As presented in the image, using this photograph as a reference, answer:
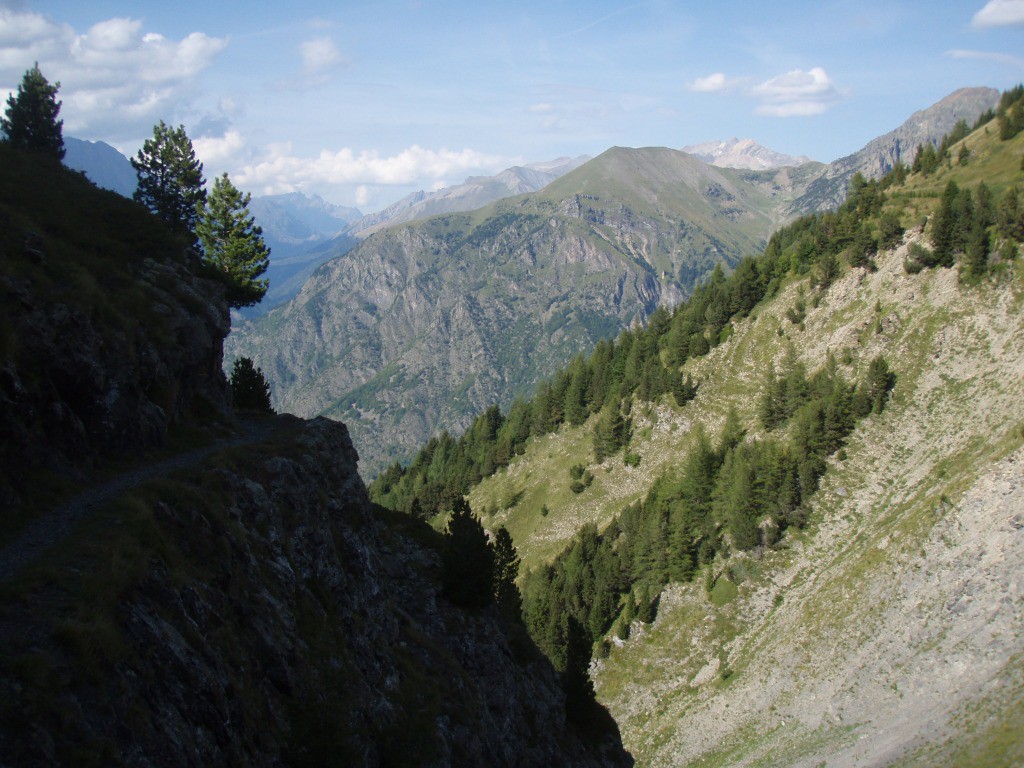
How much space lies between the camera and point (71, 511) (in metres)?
19.4

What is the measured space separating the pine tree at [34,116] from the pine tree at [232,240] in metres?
13.0

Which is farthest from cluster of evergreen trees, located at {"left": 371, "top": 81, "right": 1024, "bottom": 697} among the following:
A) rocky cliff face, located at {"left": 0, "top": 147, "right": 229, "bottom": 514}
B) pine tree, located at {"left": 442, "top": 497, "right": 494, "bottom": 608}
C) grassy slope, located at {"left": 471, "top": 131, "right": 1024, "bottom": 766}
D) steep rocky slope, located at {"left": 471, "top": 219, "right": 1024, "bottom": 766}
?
rocky cliff face, located at {"left": 0, "top": 147, "right": 229, "bottom": 514}

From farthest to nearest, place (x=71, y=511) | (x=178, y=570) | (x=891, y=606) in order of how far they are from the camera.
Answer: (x=891, y=606) < (x=71, y=511) < (x=178, y=570)

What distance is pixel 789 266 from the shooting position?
10838 centimetres

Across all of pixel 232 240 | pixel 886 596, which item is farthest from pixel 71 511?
pixel 886 596

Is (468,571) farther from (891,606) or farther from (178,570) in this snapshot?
(891,606)

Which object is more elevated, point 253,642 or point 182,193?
point 182,193

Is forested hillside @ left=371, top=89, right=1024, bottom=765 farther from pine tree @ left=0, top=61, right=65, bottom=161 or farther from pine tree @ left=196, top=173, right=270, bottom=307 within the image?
pine tree @ left=0, top=61, right=65, bottom=161

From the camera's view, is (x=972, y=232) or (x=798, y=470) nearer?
(x=798, y=470)

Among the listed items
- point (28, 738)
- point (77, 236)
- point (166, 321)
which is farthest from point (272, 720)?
point (77, 236)

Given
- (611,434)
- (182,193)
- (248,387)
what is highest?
(182,193)

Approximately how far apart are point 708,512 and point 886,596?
89.7 feet

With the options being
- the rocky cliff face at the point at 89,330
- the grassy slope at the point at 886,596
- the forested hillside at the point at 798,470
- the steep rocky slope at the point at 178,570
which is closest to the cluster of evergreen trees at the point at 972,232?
the forested hillside at the point at 798,470

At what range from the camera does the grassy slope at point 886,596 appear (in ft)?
158
